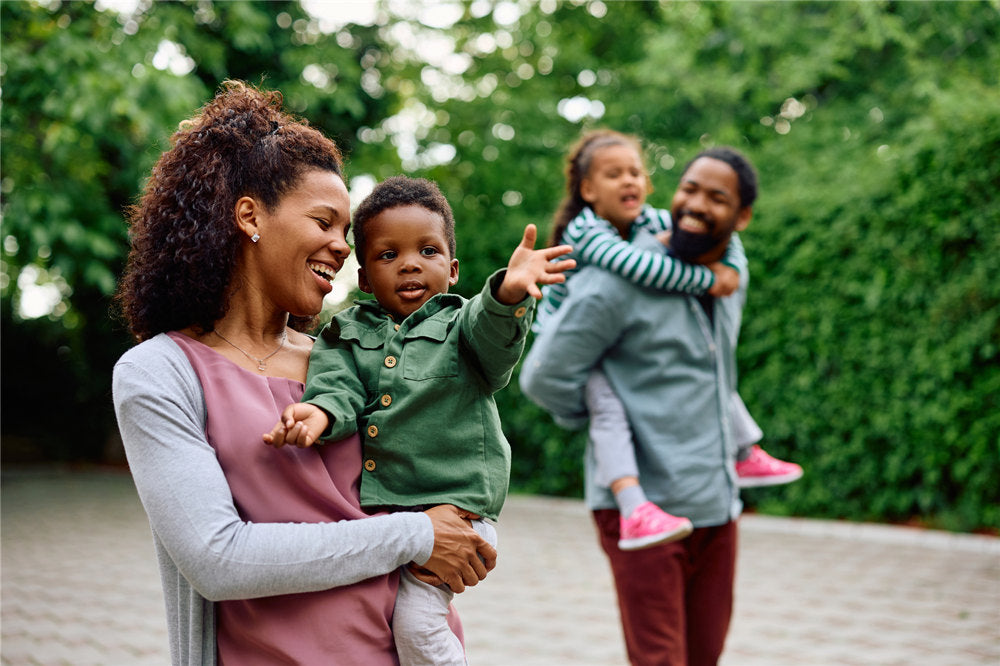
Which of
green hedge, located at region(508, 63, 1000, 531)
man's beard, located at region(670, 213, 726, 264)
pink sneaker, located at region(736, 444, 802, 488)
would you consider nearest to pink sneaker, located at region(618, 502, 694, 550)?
pink sneaker, located at region(736, 444, 802, 488)

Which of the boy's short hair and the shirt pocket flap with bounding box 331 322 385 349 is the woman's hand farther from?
the boy's short hair

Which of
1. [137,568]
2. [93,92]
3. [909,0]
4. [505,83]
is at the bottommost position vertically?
[137,568]

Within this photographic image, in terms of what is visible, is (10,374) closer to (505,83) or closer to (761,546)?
(505,83)

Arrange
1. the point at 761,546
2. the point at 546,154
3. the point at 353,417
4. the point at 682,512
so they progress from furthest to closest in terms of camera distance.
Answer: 1. the point at 546,154
2. the point at 761,546
3. the point at 682,512
4. the point at 353,417

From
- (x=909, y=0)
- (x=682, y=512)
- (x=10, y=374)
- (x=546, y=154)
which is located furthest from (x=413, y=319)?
(x=10, y=374)

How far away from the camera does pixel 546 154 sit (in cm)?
1296

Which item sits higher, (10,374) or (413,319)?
(413,319)

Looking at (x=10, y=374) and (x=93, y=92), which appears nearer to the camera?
(x=93, y=92)

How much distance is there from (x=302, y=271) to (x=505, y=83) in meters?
12.0

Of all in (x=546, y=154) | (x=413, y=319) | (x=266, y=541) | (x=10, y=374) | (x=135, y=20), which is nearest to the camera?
(x=266, y=541)

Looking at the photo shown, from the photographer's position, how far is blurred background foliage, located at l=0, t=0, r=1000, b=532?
780cm

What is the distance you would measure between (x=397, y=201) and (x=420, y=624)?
0.86 m

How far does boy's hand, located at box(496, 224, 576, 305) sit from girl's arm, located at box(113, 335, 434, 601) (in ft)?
1.52

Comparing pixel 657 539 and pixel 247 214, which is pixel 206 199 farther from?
pixel 657 539
